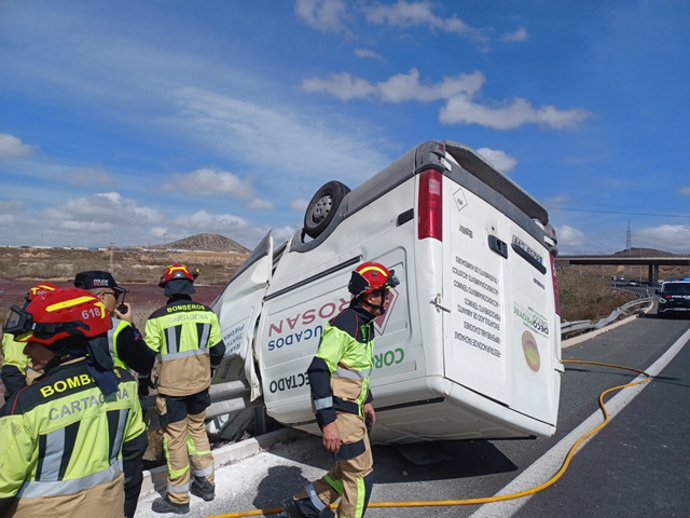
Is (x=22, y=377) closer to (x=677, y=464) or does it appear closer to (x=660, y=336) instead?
(x=677, y=464)

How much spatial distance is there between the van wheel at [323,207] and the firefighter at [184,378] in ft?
4.04

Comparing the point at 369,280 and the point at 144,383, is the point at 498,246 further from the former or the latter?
the point at 144,383

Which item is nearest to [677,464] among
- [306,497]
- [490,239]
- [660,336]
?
[490,239]

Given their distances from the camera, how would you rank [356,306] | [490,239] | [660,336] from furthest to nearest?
1. [660,336]
2. [490,239]
3. [356,306]

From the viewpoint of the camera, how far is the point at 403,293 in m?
3.62

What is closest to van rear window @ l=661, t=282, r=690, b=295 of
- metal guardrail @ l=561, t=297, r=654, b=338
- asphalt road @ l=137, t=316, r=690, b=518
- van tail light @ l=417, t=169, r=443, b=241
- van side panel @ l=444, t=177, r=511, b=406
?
metal guardrail @ l=561, t=297, r=654, b=338

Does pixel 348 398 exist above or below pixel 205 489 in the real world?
above

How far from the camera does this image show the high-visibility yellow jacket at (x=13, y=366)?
3558 millimetres

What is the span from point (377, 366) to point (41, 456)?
2.27 m

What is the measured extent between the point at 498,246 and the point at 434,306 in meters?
0.98

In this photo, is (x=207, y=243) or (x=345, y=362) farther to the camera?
(x=207, y=243)

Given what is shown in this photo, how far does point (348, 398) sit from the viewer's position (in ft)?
10.3

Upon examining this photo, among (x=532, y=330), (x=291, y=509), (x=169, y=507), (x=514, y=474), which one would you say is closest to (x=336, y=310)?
(x=291, y=509)

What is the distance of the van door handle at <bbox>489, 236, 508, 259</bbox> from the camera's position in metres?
4.05
